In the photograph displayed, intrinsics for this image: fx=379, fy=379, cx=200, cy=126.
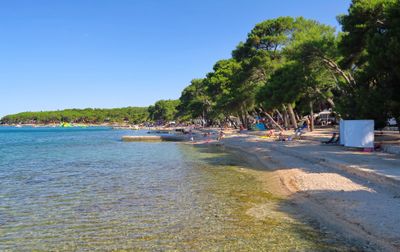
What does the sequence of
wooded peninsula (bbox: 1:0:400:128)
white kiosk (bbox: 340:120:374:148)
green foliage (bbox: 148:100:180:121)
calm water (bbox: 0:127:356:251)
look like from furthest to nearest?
1. green foliage (bbox: 148:100:180:121)
2. white kiosk (bbox: 340:120:374:148)
3. wooded peninsula (bbox: 1:0:400:128)
4. calm water (bbox: 0:127:356:251)

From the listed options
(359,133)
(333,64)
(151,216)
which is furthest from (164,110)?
(151,216)

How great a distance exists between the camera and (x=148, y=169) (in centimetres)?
1984

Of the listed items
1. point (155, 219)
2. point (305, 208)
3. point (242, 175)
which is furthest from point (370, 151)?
point (155, 219)

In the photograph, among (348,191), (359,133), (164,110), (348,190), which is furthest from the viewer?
(164,110)

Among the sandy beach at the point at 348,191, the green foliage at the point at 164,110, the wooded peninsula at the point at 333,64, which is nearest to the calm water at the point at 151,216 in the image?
the sandy beach at the point at 348,191

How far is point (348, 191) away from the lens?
10766 mm

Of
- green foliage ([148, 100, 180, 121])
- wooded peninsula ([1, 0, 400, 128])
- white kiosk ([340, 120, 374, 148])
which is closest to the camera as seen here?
wooded peninsula ([1, 0, 400, 128])

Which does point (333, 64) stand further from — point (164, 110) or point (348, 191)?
point (164, 110)

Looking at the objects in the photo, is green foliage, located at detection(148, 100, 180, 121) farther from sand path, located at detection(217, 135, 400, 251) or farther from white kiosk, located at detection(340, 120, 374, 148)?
sand path, located at detection(217, 135, 400, 251)

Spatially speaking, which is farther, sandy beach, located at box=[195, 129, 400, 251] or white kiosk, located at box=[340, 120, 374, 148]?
white kiosk, located at box=[340, 120, 374, 148]

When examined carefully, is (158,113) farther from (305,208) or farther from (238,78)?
(305,208)

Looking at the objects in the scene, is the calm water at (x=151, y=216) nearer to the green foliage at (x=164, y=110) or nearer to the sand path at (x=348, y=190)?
the sand path at (x=348, y=190)

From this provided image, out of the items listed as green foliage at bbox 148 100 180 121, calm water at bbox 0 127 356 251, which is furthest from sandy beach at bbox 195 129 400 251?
green foliage at bbox 148 100 180 121

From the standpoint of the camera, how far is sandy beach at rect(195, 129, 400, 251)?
7438mm
